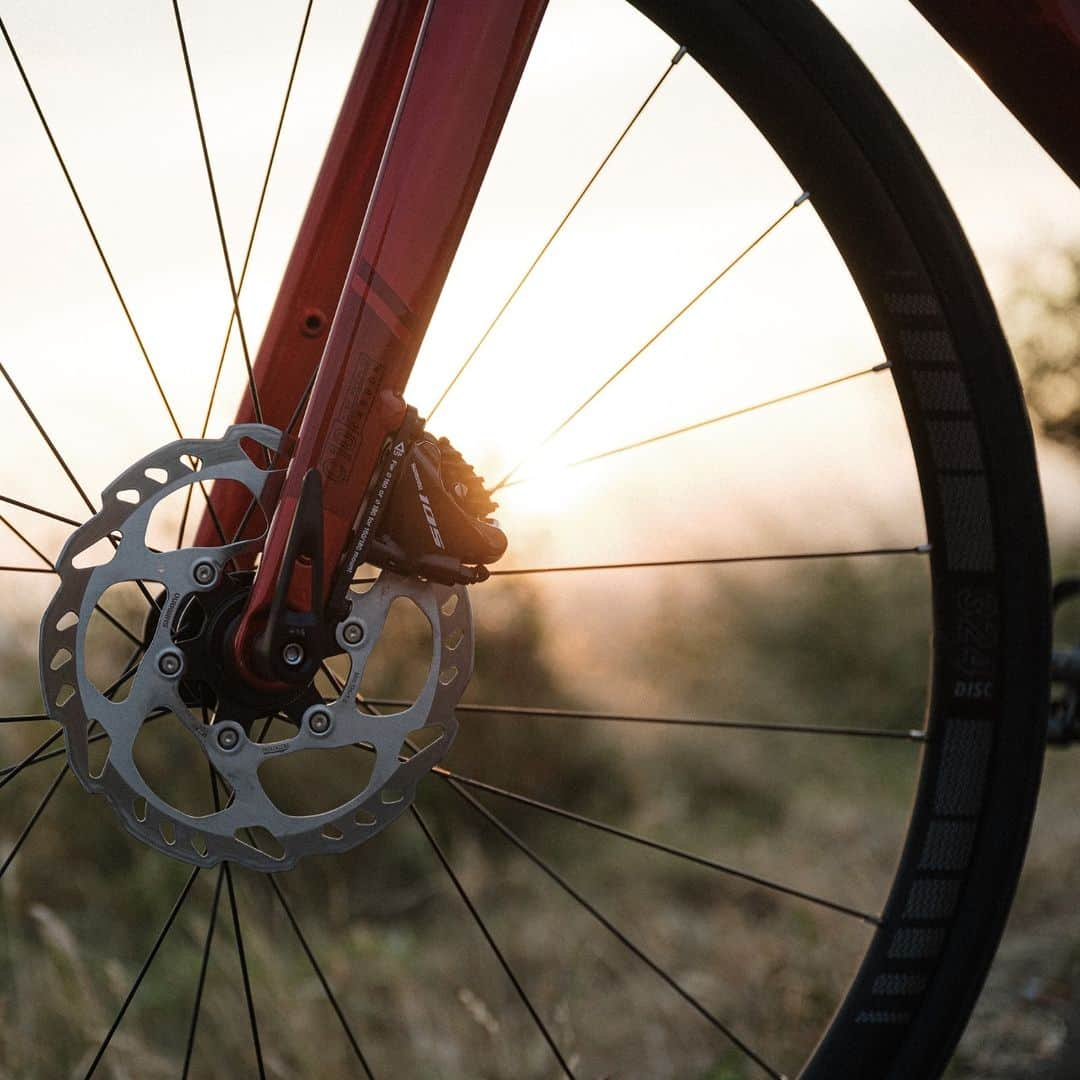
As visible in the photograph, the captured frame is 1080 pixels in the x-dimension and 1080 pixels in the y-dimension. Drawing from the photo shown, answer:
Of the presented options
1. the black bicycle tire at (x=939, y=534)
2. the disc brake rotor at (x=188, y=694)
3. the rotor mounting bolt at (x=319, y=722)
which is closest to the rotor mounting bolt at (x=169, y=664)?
the disc brake rotor at (x=188, y=694)

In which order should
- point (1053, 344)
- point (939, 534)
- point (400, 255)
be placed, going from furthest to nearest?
point (1053, 344) < point (939, 534) < point (400, 255)

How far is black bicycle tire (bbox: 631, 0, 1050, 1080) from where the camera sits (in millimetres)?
1271

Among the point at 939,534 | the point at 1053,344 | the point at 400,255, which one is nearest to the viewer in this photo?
the point at 400,255

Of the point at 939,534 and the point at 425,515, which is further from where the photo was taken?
the point at 939,534

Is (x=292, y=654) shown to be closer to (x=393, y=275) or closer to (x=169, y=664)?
(x=169, y=664)

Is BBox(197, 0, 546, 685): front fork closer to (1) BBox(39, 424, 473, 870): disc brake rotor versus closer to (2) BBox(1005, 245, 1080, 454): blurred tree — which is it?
(1) BBox(39, 424, 473, 870): disc brake rotor

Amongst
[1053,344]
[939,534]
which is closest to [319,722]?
[939,534]

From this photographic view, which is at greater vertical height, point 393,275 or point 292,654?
point 393,275

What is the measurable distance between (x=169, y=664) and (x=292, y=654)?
0.36ft

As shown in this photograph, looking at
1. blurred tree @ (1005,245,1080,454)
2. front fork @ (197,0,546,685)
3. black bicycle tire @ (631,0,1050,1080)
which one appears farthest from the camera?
blurred tree @ (1005,245,1080,454)

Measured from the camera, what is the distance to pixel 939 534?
1.38m

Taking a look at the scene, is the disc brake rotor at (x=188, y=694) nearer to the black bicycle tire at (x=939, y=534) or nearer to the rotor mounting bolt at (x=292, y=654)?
the rotor mounting bolt at (x=292, y=654)

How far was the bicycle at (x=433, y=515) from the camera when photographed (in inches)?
43.2

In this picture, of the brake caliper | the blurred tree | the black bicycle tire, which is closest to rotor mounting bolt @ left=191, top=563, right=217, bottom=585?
the brake caliper
